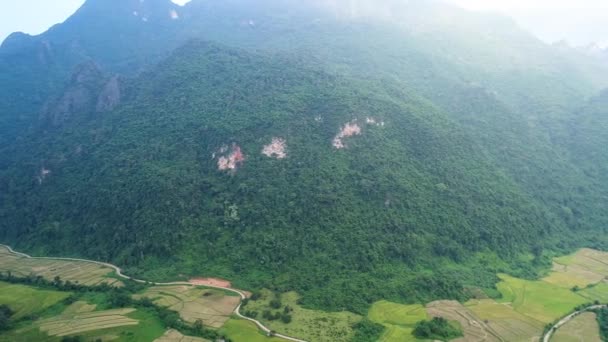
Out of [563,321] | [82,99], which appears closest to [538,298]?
[563,321]

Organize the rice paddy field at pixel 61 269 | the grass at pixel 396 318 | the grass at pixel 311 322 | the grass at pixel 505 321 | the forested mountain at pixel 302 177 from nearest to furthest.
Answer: the grass at pixel 311 322, the grass at pixel 396 318, the grass at pixel 505 321, the rice paddy field at pixel 61 269, the forested mountain at pixel 302 177

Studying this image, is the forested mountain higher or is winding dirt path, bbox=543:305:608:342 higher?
the forested mountain

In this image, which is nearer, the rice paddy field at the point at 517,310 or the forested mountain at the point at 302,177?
the rice paddy field at the point at 517,310

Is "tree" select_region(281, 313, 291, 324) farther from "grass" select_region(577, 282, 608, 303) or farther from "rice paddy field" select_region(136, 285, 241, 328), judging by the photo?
"grass" select_region(577, 282, 608, 303)

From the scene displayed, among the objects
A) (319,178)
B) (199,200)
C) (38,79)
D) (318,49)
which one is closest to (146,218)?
(199,200)

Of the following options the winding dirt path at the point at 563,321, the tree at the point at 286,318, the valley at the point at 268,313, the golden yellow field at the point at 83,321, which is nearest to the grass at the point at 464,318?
the valley at the point at 268,313

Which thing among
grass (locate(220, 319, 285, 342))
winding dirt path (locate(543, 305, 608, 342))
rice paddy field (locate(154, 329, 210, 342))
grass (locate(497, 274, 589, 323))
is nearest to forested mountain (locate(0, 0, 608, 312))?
grass (locate(497, 274, 589, 323))

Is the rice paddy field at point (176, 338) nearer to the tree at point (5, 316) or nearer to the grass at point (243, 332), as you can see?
the grass at point (243, 332)
